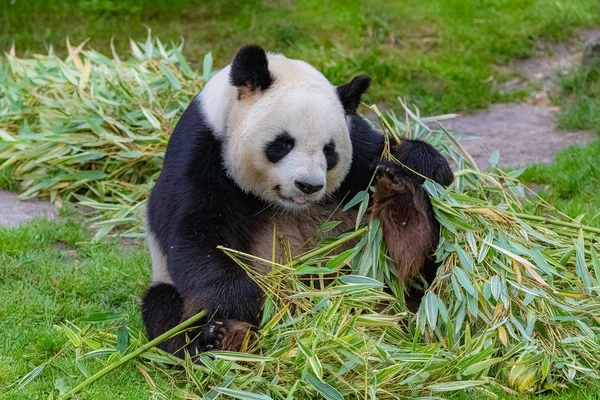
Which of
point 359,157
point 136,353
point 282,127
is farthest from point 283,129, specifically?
point 136,353

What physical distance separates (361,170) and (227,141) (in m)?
0.76

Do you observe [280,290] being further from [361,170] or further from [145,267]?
[145,267]

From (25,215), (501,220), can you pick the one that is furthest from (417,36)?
(501,220)

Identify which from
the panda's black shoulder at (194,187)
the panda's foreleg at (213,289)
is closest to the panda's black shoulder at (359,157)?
the panda's black shoulder at (194,187)

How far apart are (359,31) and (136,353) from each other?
22.7 feet

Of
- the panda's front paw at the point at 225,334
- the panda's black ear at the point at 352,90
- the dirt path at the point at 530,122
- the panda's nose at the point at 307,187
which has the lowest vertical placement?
the dirt path at the point at 530,122

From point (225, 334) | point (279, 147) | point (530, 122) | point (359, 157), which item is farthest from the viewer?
point (530, 122)

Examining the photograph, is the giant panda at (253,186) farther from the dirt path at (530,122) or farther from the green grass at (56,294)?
the dirt path at (530,122)

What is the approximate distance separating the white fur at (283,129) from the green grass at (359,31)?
4406 millimetres

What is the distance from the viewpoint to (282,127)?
4.01 meters

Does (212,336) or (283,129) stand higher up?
(283,129)

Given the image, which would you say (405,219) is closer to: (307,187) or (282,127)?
(307,187)

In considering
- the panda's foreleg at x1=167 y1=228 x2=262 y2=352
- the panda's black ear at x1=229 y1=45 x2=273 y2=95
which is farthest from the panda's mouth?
the panda's black ear at x1=229 y1=45 x2=273 y2=95

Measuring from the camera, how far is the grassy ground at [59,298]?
3771mm
